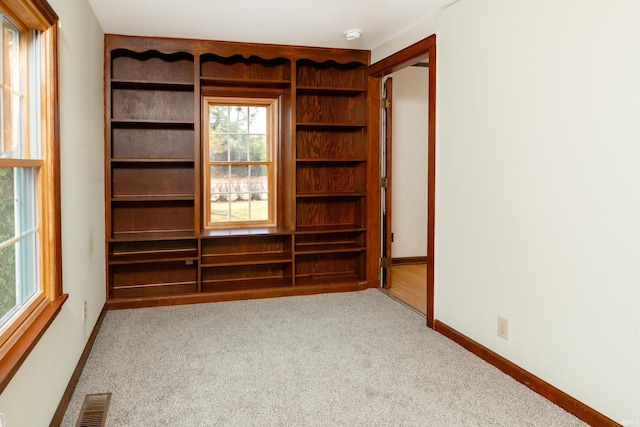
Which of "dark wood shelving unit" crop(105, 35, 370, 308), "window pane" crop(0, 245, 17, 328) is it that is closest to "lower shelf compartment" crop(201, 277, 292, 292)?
A: "dark wood shelving unit" crop(105, 35, 370, 308)

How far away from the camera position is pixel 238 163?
4535 mm

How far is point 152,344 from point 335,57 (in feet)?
9.63

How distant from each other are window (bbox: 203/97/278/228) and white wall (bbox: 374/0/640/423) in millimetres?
1955

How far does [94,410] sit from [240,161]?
2.77 m

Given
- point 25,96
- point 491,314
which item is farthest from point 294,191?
point 25,96

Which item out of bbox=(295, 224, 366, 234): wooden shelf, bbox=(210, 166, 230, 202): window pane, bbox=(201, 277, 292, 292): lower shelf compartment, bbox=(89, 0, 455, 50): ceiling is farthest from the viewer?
bbox=(210, 166, 230, 202): window pane

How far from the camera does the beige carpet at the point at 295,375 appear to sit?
2170mm

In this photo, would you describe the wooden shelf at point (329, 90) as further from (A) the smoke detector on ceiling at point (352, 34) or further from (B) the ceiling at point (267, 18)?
(A) the smoke detector on ceiling at point (352, 34)

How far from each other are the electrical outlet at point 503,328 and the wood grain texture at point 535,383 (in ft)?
0.42

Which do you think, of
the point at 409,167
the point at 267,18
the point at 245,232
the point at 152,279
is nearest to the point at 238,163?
the point at 245,232

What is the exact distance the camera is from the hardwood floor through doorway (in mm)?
4148

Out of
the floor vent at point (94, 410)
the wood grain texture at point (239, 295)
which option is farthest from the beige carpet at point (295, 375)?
the wood grain texture at point (239, 295)

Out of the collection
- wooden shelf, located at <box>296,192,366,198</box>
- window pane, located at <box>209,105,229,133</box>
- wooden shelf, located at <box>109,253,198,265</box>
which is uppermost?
window pane, located at <box>209,105,229,133</box>

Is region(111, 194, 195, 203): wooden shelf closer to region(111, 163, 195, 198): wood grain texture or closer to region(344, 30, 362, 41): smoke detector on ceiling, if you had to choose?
region(111, 163, 195, 198): wood grain texture
